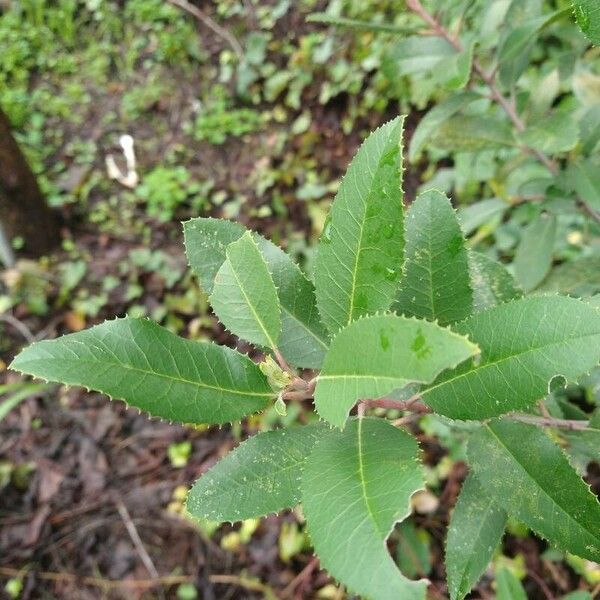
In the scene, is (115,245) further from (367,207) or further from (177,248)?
(367,207)

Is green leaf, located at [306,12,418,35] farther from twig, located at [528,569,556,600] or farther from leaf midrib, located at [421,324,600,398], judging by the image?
twig, located at [528,569,556,600]

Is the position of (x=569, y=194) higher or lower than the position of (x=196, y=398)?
lower

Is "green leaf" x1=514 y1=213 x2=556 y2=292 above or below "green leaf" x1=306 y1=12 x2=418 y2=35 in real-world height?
below

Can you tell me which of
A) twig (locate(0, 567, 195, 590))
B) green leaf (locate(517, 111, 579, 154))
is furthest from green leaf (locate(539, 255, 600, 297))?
twig (locate(0, 567, 195, 590))

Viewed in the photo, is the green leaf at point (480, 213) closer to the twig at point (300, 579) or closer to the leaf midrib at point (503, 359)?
the leaf midrib at point (503, 359)

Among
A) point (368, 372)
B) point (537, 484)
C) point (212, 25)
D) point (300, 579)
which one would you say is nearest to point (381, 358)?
point (368, 372)

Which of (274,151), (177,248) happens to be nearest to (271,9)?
(274,151)
